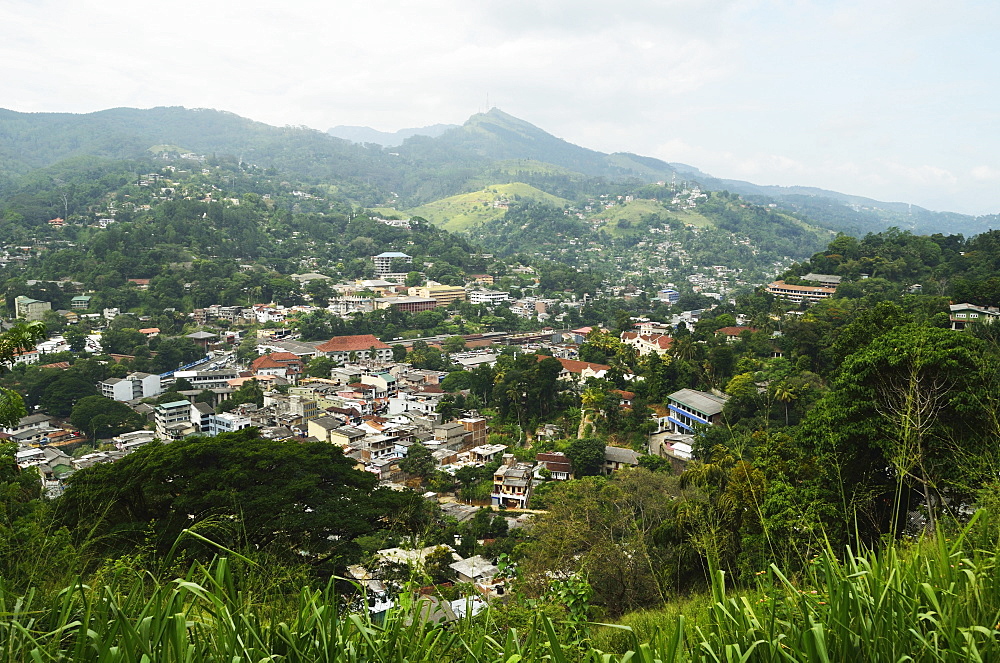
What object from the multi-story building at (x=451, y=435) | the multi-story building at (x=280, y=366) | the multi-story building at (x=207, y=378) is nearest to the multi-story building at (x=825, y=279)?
the multi-story building at (x=451, y=435)

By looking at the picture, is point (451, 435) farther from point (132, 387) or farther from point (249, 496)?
point (132, 387)

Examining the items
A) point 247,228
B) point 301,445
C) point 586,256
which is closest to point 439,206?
point 586,256

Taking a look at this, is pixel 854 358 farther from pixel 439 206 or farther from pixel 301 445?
pixel 439 206

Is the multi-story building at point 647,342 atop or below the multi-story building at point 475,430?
atop

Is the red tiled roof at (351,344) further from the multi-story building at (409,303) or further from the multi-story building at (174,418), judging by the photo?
the multi-story building at (174,418)

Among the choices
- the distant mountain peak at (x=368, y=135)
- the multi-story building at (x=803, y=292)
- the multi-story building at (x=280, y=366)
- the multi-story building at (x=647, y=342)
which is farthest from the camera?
the distant mountain peak at (x=368, y=135)
